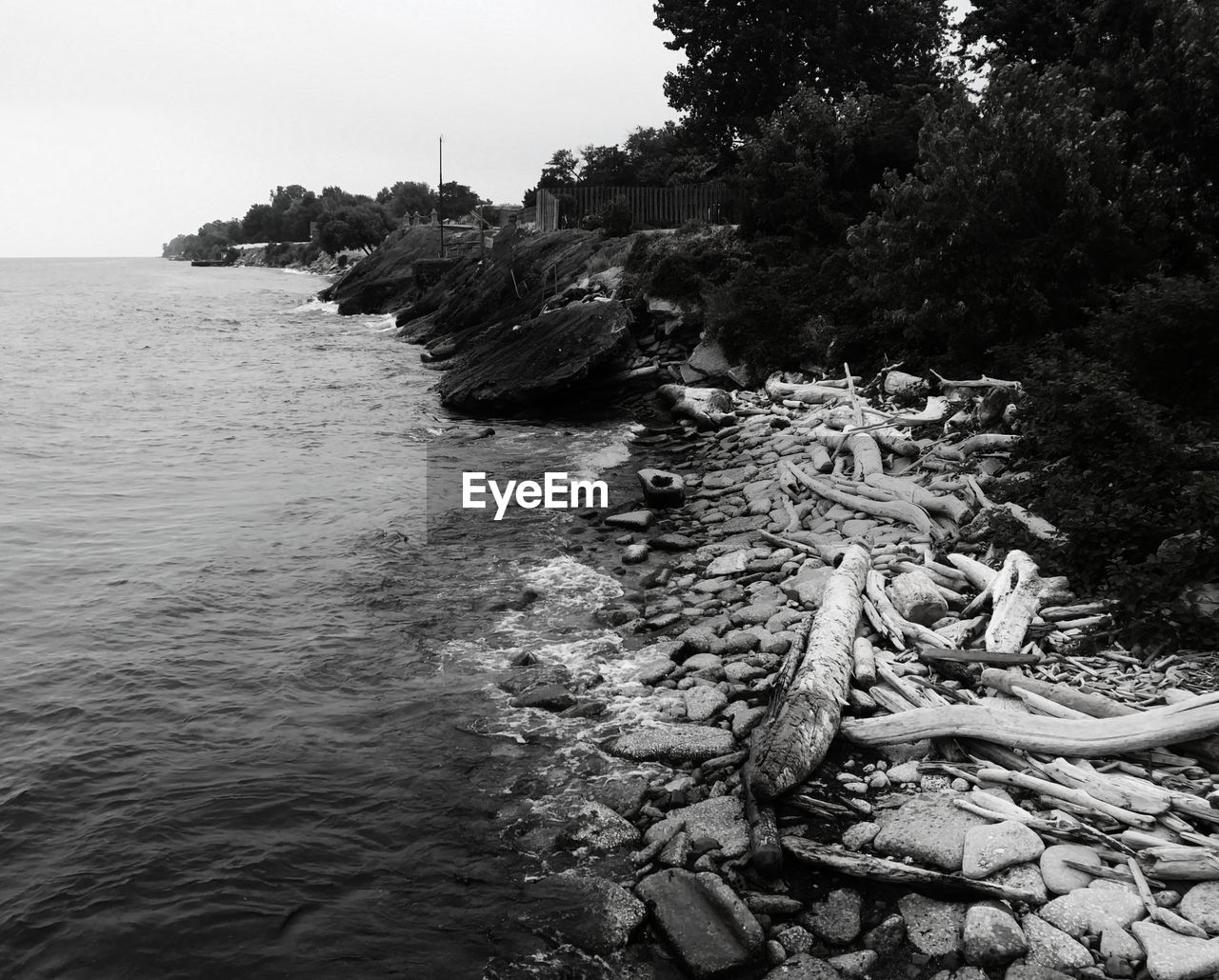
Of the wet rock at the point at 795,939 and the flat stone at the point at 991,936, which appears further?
the wet rock at the point at 795,939

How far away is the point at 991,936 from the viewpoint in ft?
16.4

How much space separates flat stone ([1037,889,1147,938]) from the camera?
4984 millimetres

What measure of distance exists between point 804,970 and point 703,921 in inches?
27.8

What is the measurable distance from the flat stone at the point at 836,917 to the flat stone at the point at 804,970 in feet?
0.73

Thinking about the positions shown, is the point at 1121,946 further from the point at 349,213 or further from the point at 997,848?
the point at 349,213

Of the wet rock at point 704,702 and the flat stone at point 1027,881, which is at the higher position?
the flat stone at point 1027,881

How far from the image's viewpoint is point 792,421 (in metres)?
18.7

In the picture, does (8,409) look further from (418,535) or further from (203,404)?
(418,535)

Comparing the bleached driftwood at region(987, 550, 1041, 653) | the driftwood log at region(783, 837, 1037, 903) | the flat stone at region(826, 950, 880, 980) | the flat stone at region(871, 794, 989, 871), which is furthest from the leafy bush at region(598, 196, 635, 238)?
the flat stone at region(826, 950, 880, 980)

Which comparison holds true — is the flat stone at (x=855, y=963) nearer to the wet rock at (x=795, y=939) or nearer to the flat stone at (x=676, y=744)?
the wet rock at (x=795, y=939)

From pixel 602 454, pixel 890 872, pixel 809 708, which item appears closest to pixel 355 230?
pixel 602 454

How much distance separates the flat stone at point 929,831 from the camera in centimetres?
571

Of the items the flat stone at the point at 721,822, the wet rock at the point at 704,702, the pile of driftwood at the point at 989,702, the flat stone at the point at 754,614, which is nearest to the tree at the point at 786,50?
the pile of driftwood at the point at 989,702

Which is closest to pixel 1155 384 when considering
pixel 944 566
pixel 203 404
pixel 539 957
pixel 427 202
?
pixel 944 566
